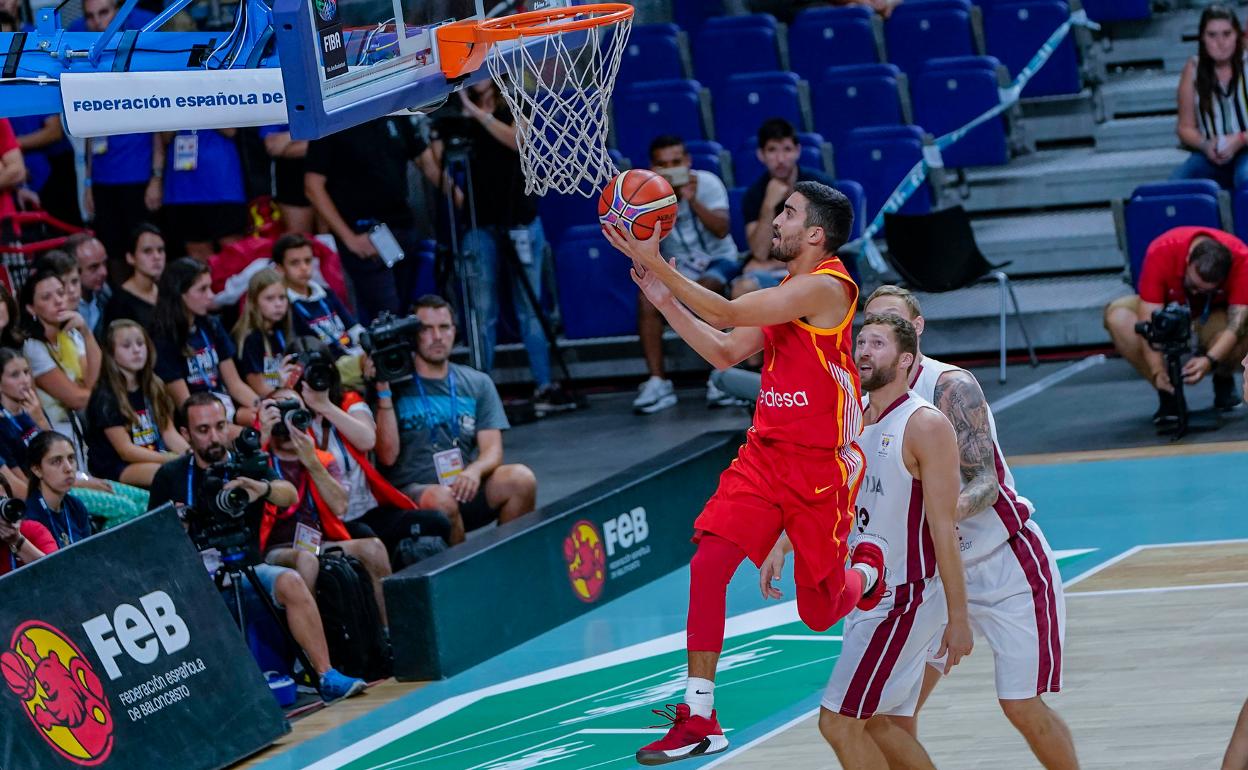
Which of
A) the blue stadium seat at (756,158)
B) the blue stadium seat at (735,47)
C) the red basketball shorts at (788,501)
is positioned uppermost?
the blue stadium seat at (735,47)

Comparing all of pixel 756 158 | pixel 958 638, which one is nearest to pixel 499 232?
pixel 756 158

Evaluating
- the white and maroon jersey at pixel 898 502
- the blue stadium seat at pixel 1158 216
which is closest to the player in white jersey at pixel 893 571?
the white and maroon jersey at pixel 898 502

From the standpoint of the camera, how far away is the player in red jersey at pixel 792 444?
5.95 m

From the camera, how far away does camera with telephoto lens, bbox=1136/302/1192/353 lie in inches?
446

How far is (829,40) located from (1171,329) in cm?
500

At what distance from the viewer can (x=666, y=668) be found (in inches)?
350

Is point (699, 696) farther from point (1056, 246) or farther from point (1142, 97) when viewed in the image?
point (1142, 97)

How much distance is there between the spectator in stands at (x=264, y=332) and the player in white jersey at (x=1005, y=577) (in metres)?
5.03

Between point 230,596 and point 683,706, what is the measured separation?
11.3 feet

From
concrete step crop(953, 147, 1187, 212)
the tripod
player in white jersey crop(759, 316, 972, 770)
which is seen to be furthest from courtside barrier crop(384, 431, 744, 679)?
concrete step crop(953, 147, 1187, 212)

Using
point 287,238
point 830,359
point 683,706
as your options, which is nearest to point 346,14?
point 830,359

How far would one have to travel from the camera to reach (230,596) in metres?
8.70

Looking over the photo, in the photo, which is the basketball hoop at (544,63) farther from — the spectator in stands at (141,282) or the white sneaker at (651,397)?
the white sneaker at (651,397)

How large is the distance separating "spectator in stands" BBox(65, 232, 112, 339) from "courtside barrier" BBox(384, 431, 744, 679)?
3.00 m
